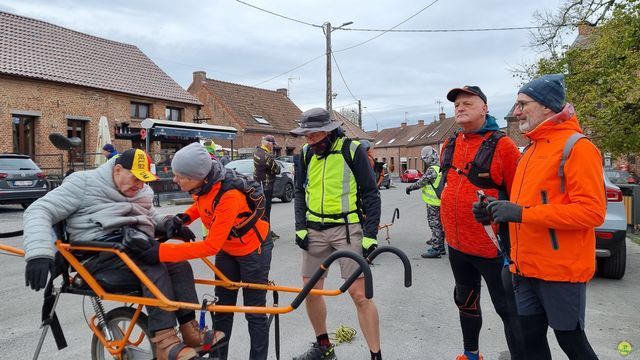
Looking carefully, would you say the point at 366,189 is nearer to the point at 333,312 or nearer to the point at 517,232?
the point at 517,232

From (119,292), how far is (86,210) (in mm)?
553

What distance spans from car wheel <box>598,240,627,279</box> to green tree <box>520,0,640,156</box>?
12.1m

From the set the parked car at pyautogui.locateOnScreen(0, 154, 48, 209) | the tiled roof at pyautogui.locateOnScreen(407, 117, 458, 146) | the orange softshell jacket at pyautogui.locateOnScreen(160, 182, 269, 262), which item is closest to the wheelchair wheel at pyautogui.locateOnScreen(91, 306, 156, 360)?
the orange softshell jacket at pyautogui.locateOnScreen(160, 182, 269, 262)

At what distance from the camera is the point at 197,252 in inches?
113

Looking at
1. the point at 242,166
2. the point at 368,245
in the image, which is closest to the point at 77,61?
the point at 242,166

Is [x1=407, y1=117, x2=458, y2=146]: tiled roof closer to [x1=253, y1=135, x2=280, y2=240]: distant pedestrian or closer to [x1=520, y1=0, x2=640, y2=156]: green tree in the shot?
[x1=520, y1=0, x2=640, y2=156]: green tree

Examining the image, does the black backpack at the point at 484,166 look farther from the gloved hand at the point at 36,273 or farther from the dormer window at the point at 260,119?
the dormer window at the point at 260,119

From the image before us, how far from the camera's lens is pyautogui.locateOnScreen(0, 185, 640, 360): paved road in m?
3.93

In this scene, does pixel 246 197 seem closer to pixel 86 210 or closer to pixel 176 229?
pixel 176 229

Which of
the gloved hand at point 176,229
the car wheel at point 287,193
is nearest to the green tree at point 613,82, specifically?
the car wheel at point 287,193

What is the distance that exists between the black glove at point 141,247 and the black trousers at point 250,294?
60cm

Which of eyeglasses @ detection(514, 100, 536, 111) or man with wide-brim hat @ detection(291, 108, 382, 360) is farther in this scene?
man with wide-brim hat @ detection(291, 108, 382, 360)

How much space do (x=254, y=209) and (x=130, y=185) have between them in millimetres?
821

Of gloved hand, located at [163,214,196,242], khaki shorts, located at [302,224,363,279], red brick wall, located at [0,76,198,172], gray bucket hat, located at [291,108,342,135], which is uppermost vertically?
red brick wall, located at [0,76,198,172]
